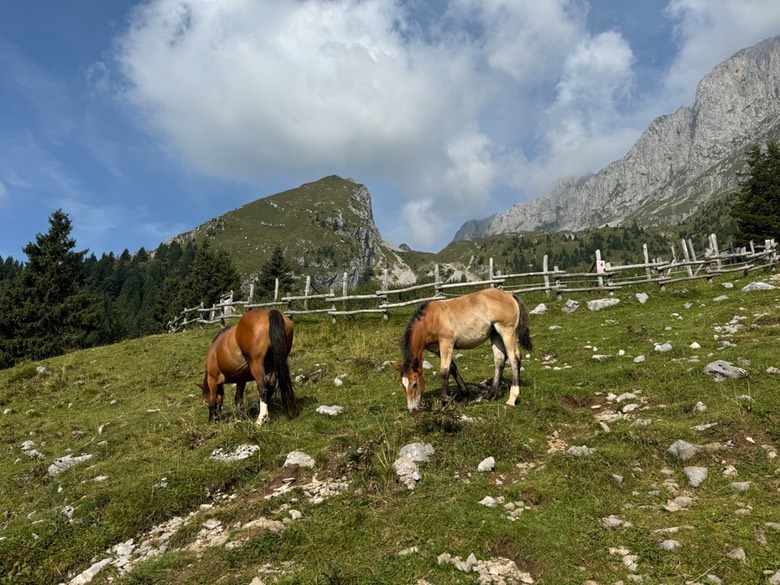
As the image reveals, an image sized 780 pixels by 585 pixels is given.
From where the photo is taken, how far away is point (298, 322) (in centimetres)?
2386

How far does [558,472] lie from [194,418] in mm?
7890

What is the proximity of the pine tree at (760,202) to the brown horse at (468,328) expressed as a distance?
41201mm

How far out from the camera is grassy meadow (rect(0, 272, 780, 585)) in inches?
154

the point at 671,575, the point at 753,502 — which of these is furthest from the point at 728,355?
the point at 671,575

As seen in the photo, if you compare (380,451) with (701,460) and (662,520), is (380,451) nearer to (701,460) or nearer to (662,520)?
(662,520)

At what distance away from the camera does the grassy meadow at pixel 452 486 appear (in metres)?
3.92

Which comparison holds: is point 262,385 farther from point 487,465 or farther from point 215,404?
point 487,465

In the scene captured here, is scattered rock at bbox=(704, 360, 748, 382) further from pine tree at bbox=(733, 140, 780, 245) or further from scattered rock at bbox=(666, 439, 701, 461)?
pine tree at bbox=(733, 140, 780, 245)

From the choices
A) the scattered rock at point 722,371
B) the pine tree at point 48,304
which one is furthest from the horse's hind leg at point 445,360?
the pine tree at point 48,304

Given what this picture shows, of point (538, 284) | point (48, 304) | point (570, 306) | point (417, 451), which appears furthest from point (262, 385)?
point (48, 304)

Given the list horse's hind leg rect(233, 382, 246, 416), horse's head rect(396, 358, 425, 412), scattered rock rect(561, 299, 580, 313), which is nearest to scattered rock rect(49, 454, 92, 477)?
horse's hind leg rect(233, 382, 246, 416)

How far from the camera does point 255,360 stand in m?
8.76

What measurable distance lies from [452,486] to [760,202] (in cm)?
4911

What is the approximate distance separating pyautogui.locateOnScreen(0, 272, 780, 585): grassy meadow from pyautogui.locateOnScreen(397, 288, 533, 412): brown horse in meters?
0.85
